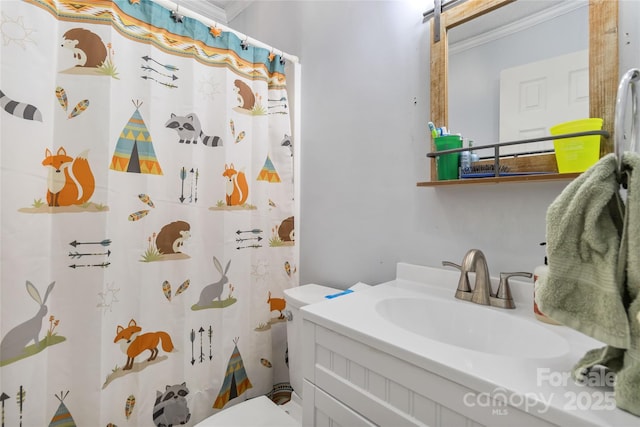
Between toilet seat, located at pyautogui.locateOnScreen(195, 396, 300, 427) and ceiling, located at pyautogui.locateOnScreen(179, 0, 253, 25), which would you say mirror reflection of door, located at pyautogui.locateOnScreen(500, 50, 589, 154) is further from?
ceiling, located at pyautogui.locateOnScreen(179, 0, 253, 25)

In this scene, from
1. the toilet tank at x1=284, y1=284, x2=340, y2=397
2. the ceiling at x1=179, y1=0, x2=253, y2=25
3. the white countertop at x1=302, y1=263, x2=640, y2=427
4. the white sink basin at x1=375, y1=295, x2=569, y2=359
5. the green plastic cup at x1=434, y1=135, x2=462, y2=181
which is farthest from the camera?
the ceiling at x1=179, y1=0, x2=253, y2=25

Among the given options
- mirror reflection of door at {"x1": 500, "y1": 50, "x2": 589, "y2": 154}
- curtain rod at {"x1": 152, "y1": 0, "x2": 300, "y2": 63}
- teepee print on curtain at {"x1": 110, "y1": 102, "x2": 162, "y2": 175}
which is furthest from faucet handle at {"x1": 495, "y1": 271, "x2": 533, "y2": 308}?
curtain rod at {"x1": 152, "y1": 0, "x2": 300, "y2": 63}

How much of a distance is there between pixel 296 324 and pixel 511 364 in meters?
0.86

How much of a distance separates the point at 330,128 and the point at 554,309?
1142mm

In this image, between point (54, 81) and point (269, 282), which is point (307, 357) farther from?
point (54, 81)

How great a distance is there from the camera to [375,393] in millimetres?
638

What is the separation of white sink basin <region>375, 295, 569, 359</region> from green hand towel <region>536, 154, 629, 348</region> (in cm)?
25

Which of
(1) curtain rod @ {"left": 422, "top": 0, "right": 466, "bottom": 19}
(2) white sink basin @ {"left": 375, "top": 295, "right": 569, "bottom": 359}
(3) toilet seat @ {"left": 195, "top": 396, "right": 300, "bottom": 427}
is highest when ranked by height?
(1) curtain rod @ {"left": 422, "top": 0, "right": 466, "bottom": 19}

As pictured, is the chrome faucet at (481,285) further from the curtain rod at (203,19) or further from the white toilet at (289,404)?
the curtain rod at (203,19)

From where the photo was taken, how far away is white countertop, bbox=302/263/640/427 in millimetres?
423

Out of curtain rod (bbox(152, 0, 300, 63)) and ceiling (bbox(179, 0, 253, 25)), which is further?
ceiling (bbox(179, 0, 253, 25))

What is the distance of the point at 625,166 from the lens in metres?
0.44

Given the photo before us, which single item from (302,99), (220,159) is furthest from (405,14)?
(220,159)

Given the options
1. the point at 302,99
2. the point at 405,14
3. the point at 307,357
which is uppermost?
the point at 405,14
